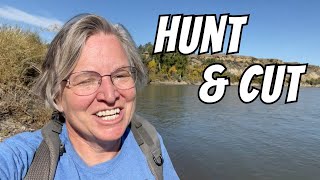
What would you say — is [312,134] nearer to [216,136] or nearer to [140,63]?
[216,136]

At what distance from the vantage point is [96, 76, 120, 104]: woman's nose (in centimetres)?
151

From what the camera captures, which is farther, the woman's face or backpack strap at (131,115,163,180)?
backpack strap at (131,115,163,180)

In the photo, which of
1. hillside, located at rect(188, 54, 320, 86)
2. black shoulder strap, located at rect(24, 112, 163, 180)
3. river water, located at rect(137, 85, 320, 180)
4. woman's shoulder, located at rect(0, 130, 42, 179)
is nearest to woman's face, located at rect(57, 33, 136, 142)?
black shoulder strap, located at rect(24, 112, 163, 180)

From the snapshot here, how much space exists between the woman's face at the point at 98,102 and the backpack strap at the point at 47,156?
0.40ft

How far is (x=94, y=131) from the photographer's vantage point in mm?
1531

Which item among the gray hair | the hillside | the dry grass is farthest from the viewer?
the hillside

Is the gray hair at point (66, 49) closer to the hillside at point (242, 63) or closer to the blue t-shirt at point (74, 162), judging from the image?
the blue t-shirt at point (74, 162)

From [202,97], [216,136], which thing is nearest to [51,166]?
[216,136]

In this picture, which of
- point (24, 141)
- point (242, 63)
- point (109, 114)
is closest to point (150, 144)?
point (109, 114)

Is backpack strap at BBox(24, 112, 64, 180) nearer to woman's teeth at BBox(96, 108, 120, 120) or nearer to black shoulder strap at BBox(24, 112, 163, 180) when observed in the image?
black shoulder strap at BBox(24, 112, 163, 180)

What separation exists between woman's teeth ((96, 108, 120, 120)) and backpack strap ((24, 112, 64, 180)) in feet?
0.72

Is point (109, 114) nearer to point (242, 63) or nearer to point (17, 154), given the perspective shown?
point (17, 154)

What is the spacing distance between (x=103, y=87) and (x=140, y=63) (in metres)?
0.37

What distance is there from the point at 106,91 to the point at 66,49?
0.89 ft
